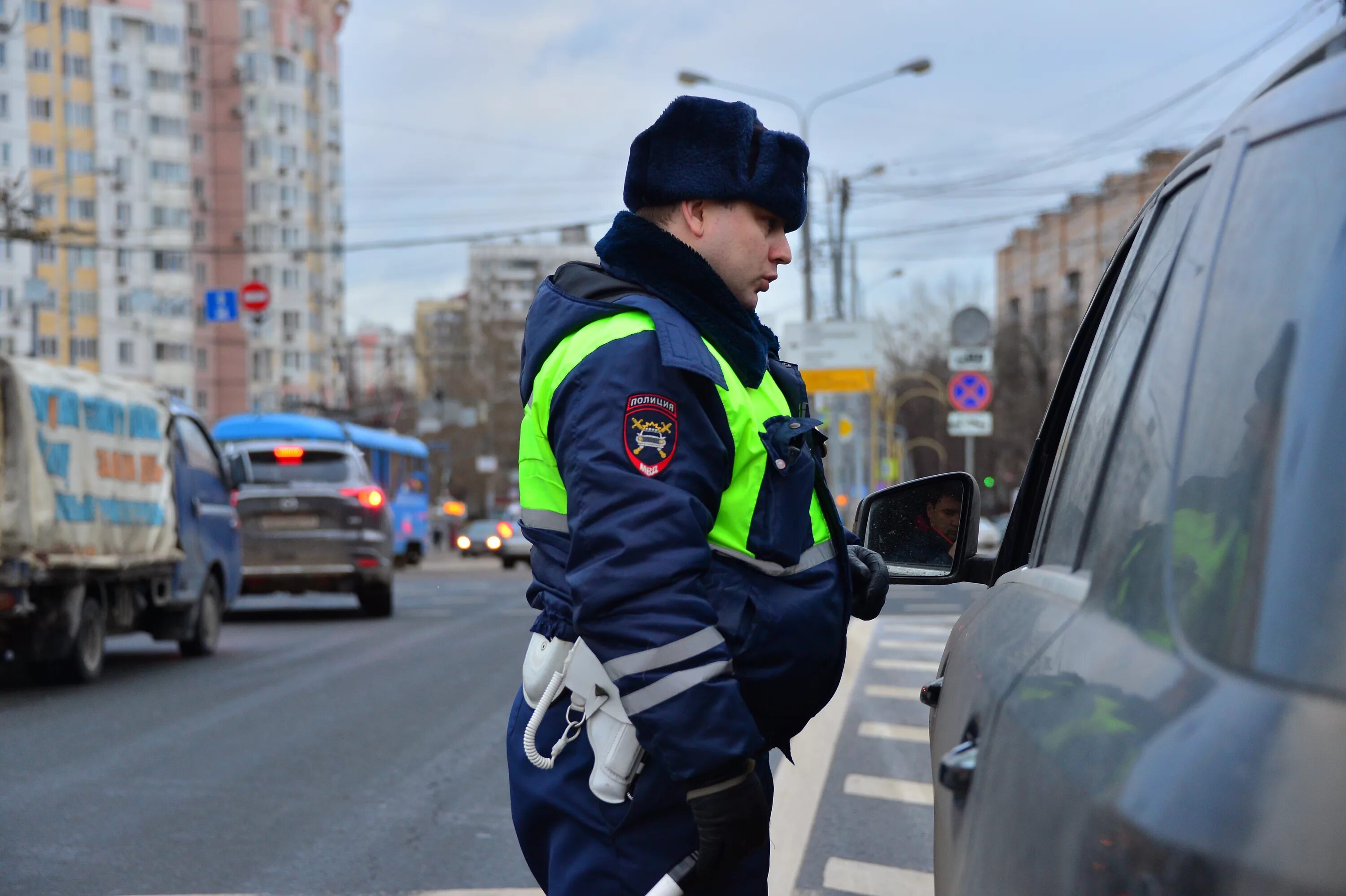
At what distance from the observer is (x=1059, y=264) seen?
78812 mm

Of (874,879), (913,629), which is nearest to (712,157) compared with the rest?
(874,879)

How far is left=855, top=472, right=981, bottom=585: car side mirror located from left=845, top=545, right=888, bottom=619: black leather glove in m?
0.09

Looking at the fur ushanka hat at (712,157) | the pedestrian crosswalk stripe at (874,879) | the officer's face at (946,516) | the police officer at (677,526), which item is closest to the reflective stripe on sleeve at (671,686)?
the police officer at (677,526)

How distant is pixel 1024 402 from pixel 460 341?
4747cm

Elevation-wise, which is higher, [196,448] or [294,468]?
[196,448]

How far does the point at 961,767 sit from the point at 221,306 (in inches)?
1690

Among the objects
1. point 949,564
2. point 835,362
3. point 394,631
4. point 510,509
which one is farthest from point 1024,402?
point 949,564

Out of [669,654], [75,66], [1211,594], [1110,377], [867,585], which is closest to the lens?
[1211,594]

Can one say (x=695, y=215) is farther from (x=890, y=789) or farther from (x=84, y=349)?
(x=84, y=349)

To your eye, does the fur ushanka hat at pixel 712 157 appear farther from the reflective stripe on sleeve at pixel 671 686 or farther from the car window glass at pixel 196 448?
the car window glass at pixel 196 448

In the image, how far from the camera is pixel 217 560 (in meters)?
14.2

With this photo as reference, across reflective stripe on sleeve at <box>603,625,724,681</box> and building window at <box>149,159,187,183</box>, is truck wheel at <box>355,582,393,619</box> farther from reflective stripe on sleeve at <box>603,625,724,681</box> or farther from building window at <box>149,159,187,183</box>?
building window at <box>149,159,187,183</box>

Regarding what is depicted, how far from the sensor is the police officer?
7.47ft

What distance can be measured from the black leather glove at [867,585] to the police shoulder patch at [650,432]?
1.98 feet
